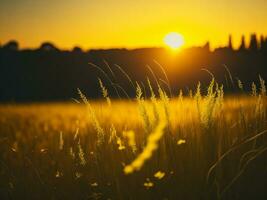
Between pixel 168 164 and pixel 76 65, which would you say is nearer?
pixel 168 164

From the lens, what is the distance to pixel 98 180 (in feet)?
9.18

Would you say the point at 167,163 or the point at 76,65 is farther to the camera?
the point at 76,65

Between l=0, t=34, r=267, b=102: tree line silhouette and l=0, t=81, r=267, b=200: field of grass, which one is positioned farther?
l=0, t=34, r=267, b=102: tree line silhouette

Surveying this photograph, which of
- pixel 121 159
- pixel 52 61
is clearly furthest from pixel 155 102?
pixel 52 61

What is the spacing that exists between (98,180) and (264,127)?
40.8 inches

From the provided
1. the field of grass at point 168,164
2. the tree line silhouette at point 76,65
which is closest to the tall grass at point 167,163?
the field of grass at point 168,164

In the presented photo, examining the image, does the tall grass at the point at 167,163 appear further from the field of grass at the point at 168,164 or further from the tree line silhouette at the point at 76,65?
the tree line silhouette at the point at 76,65

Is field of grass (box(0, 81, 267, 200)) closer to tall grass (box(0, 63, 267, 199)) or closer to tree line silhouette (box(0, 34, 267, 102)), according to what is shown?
tall grass (box(0, 63, 267, 199))

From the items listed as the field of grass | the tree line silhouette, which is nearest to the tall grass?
the field of grass

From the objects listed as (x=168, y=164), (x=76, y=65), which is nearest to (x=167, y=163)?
(x=168, y=164)

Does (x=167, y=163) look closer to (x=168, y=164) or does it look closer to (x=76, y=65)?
(x=168, y=164)

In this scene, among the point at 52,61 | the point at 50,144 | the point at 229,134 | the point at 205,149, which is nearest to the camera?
the point at 205,149

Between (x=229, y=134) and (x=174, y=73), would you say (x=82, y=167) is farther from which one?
(x=174, y=73)

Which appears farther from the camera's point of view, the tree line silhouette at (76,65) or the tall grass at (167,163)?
the tree line silhouette at (76,65)
